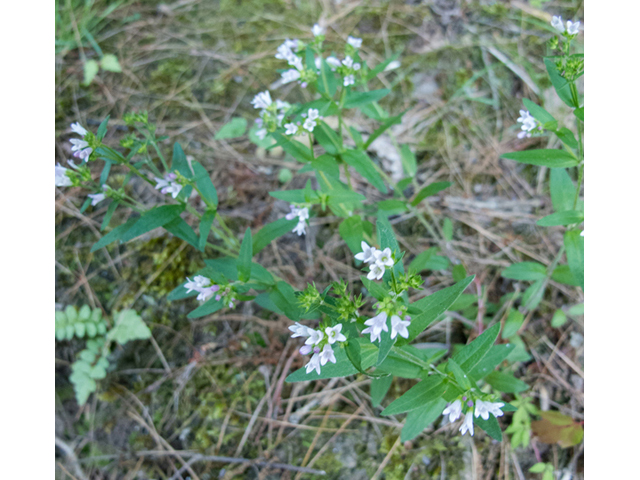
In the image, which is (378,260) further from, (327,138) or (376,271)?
(327,138)

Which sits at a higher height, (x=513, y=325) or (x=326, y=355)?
(x=326, y=355)

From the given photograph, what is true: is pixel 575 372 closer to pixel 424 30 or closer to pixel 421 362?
pixel 421 362

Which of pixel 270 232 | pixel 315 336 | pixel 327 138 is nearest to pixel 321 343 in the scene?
pixel 315 336

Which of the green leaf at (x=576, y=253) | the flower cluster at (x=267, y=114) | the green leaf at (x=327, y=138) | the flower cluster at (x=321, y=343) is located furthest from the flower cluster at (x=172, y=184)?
the green leaf at (x=576, y=253)

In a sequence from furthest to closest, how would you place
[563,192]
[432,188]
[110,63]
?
[110,63]
[432,188]
[563,192]

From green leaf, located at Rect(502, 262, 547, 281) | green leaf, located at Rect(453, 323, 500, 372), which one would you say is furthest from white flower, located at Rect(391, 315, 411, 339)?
green leaf, located at Rect(502, 262, 547, 281)

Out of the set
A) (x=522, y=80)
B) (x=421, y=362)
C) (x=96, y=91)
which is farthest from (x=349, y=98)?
(x=96, y=91)
